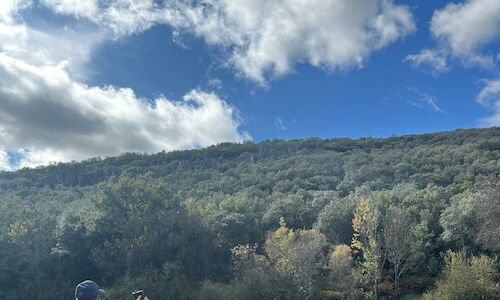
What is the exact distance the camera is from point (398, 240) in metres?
45.8

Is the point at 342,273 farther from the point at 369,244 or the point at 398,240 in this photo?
the point at 398,240

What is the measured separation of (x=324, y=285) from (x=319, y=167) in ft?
146

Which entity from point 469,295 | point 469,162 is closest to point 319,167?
point 469,162

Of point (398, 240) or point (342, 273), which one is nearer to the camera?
point (342, 273)

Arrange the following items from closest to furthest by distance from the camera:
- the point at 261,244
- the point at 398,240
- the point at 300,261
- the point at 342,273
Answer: the point at 300,261 → the point at 342,273 → the point at 398,240 → the point at 261,244

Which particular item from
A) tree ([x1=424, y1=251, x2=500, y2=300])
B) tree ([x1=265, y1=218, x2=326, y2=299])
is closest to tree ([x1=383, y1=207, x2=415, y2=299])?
tree ([x1=424, y1=251, x2=500, y2=300])

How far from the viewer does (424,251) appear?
1884 inches

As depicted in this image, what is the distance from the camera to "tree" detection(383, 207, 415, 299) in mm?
45562

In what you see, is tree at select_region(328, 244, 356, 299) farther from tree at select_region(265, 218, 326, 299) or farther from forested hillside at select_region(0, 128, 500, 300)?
tree at select_region(265, 218, 326, 299)

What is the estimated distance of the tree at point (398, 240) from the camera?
45.6m

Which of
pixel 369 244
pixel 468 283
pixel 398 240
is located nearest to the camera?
pixel 468 283

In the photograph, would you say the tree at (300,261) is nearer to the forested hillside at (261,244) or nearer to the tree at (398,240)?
the forested hillside at (261,244)

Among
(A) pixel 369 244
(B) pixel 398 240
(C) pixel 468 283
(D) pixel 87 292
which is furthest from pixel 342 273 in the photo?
(D) pixel 87 292

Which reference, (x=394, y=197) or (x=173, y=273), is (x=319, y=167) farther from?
(x=173, y=273)
